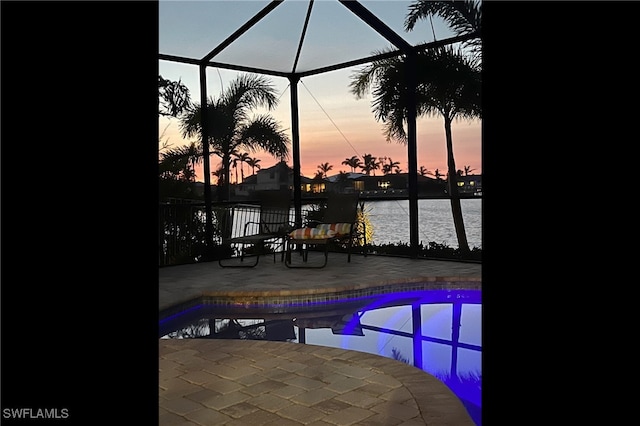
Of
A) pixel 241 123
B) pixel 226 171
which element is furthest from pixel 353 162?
pixel 226 171

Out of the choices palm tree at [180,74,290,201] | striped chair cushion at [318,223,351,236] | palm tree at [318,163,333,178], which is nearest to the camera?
striped chair cushion at [318,223,351,236]

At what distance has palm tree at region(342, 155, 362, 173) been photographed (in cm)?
1226

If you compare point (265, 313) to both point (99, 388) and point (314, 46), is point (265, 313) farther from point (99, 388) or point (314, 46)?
point (99, 388)

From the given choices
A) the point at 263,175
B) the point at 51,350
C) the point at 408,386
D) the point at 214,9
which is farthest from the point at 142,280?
the point at 263,175

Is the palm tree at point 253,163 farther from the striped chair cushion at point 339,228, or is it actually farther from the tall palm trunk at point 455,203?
the tall palm trunk at point 455,203

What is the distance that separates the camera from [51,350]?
36.4 inches

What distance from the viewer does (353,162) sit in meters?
12.4

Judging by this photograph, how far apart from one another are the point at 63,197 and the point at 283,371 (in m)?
2.77

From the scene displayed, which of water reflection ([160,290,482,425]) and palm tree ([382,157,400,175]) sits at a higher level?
palm tree ([382,157,400,175])

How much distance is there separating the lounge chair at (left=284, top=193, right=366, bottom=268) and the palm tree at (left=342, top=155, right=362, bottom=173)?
371cm

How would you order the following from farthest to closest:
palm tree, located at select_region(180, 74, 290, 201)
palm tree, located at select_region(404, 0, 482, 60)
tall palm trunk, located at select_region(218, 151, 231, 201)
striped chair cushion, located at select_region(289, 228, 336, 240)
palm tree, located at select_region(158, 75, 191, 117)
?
tall palm trunk, located at select_region(218, 151, 231, 201) < palm tree, located at select_region(180, 74, 290, 201) < palm tree, located at select_region(158, 75, 191, 117) < palm tree, located at select_region(404, 0, 482, 60) < striped chair cushion, located at select_region(289, 228, 336, 240)

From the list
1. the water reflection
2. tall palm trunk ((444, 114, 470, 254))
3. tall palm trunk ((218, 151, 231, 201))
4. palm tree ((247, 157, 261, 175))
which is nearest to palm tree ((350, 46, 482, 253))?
tall palm trunk ((444, 114, 470, 254))

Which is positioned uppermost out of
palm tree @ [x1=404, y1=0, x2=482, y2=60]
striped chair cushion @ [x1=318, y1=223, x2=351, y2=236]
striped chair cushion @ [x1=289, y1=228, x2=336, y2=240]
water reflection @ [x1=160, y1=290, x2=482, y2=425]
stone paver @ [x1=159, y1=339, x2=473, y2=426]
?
palm tree @ [x1=404, y1=0, x2=482, y2=60]

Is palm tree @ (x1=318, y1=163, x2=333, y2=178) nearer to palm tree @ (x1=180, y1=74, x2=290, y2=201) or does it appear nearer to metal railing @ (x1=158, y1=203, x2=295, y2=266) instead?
palm tree @ (x1=180, y1=74, x2=290, y2=201)
